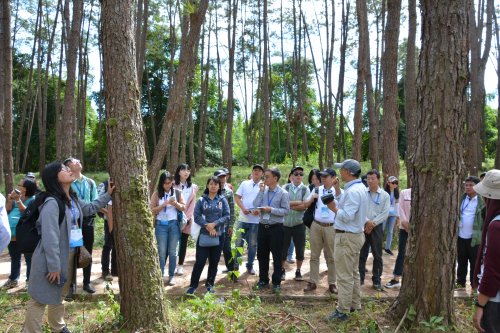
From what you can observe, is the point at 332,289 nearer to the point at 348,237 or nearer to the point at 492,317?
the point at 348,237

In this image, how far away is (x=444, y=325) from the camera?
167 inches

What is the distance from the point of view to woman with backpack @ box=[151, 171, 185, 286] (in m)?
6.02

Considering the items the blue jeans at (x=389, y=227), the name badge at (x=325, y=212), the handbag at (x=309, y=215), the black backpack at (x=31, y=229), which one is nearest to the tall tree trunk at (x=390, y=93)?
the blue jeans at (x=389, y=227)

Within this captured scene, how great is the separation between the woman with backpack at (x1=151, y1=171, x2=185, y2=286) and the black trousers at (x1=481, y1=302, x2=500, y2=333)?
4171 millimetres

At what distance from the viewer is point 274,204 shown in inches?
231

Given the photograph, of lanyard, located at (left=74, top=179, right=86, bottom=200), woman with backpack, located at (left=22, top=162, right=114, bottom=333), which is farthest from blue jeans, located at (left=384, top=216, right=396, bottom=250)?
woman with backpack, located at (left=22, top=162, right=114, bottom=333)

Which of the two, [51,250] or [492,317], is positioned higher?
[51,250]

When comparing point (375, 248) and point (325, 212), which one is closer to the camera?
point (325, 212)

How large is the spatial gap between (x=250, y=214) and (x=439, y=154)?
9.95 ft

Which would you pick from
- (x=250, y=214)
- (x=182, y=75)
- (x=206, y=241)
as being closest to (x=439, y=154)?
(x=206, y=241)

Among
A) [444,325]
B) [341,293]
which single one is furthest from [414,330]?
[341,293]

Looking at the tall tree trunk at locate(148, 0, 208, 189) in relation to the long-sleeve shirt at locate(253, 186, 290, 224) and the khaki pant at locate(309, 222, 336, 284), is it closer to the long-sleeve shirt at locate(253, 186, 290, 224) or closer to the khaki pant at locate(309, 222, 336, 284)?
the long-sleeve shirt at locate(253, 186, 290, 224)

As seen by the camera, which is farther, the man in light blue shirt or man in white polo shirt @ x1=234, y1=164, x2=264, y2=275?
man in white polo shirt @ x1=234, y1=164, x2=264, y2=275

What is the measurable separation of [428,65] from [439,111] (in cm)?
48
